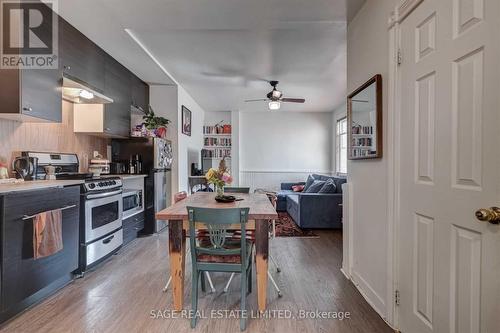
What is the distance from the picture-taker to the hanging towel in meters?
2.13

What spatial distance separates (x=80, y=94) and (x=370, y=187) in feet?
10.6

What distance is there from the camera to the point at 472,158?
1252 millimetres

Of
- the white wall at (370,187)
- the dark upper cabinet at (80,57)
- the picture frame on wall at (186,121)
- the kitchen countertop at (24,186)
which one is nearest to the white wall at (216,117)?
the picture frame on wall at (186,121)

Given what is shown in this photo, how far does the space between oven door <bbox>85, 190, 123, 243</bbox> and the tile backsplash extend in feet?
2.32

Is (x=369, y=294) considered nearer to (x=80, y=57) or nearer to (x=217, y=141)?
→ (x=80, y=57)

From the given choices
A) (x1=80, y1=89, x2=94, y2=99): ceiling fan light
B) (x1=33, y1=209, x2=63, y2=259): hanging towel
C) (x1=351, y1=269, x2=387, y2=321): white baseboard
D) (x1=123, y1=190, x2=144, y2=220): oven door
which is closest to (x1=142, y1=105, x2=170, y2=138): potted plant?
(x1=123, y1=190, x2=144, y2=220): oven door

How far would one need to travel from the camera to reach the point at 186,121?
5.60 meters

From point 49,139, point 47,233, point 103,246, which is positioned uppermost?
point 49,139

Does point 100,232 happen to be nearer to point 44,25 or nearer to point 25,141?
point 25,141

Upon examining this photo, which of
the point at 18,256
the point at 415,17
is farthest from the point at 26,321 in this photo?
the point at 415,17

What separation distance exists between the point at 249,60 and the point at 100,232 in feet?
9.25

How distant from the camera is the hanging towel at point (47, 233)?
6.99 feet

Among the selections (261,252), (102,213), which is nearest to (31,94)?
(102,213)

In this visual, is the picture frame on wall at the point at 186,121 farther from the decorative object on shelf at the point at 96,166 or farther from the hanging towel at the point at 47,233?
the hanging towel at the point at 47,233
